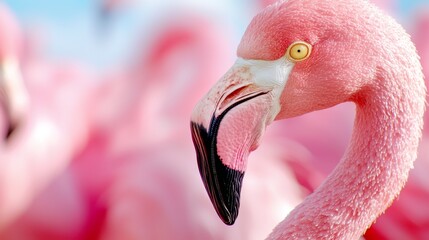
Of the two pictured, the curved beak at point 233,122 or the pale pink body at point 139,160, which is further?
the pale pink body at point 139,160

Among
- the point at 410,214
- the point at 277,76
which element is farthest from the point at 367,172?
the point at 410,214

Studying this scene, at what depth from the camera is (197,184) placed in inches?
113

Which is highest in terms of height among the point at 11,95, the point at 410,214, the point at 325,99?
the point at 410,214

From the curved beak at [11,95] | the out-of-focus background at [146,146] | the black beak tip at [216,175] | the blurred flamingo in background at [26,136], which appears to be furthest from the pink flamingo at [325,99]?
the curved beak at [11,95]

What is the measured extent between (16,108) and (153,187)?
3.39 ft

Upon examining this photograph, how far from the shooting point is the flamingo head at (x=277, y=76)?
1538 millimetres

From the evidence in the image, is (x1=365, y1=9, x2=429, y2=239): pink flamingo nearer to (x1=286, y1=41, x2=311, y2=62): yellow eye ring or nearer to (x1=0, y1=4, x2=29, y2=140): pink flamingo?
(x1=286, y1=41, x2=311, y2=62): yellow eye ring

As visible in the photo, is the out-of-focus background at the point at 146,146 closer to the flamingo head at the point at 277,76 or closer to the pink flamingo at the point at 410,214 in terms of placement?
the pink flamingo at the point at 410,214

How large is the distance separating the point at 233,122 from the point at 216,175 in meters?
0.10

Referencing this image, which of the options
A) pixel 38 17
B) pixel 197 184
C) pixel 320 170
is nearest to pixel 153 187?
pixel 197 184

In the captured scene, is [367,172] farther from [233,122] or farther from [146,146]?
[146,146]

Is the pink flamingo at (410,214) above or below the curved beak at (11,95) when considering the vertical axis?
above

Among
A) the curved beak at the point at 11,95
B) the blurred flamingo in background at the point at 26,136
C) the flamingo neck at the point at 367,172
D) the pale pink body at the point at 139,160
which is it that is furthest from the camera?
the curved beak at the point at 11,95

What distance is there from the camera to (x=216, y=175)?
1.54 m
